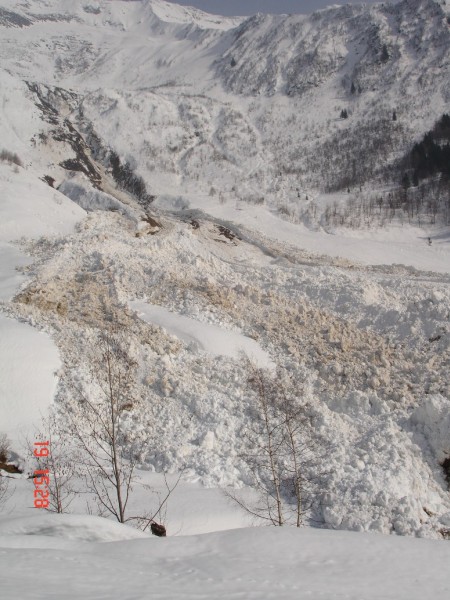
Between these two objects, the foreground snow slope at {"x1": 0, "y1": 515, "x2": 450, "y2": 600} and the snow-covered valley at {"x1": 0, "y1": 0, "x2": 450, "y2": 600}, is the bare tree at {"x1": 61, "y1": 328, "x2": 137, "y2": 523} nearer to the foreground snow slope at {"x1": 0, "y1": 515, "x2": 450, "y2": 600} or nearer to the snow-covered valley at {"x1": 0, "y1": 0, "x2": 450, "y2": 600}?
the snow-covered valley at {"x1": 0, "y1": 0, "x2": 450, "y2": 600}

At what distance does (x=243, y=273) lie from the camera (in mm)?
24672

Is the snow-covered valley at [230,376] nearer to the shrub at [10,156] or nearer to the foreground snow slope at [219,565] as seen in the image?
the foreground snow slope at [219,565]

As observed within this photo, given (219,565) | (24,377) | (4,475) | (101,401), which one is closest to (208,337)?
(101,401)

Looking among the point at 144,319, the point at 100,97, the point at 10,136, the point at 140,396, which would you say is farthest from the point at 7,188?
the point at 100,97

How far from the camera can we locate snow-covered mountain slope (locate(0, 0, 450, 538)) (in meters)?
13.1

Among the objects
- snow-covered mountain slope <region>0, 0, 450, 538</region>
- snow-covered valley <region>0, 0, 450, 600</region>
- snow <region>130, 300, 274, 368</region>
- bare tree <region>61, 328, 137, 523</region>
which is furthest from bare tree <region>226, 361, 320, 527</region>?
bare tree <region>61, 328, 137, 523</region>

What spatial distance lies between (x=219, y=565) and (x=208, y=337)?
12056mm

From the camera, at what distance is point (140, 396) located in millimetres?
14453

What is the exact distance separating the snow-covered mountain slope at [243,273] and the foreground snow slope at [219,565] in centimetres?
513

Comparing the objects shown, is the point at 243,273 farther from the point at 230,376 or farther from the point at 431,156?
the point at 431,156

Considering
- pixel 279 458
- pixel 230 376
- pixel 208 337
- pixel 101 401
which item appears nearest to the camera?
pixel 279 458

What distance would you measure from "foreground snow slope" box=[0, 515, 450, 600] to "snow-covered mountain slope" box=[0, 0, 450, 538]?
5126 millimetres

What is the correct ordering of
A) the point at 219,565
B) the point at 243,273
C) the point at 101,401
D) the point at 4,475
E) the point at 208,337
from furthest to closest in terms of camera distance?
the point at 243,273, the point at 208,337, the point at 101,401, the point at 4,475, the point at 219,565

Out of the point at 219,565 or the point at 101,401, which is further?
the point at 101,401
